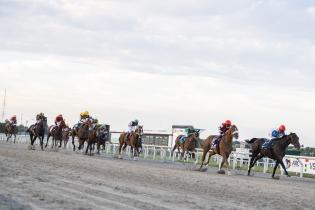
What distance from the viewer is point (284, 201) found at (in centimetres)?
1283

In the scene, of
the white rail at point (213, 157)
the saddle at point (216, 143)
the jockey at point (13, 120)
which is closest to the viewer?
the saddle at point (216, 143)

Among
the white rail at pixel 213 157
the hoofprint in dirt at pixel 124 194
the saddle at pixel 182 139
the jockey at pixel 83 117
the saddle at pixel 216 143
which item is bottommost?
the hoofprint in dirt at pixel 124 194

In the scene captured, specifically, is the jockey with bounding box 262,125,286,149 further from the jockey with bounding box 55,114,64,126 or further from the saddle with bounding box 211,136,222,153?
the jockey with bounding box 55,114,64,126

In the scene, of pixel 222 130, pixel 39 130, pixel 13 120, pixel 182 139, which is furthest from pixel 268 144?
pixel 13 120

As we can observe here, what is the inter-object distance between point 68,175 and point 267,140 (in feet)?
36.3

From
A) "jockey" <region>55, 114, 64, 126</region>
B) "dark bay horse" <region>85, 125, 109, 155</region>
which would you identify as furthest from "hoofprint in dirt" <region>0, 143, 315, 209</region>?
"jockey" <region>55, 114, 64, 126</region>

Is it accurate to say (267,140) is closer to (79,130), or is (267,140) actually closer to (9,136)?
(79,130)

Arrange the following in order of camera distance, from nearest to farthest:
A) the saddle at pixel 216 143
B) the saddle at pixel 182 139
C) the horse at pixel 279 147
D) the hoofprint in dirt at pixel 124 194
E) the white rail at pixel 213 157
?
the hoofprint in dirt at pixel 124 194 < the horse at pixel 279 147 < the saddle at pixel 216 143 < the white rail at pixel 213 157 < the saddle at pixel 182 139

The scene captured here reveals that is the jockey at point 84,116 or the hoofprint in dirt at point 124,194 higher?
the jockey at point 84,116

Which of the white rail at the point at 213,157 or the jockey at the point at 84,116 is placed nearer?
the white rail at the point at 213,157

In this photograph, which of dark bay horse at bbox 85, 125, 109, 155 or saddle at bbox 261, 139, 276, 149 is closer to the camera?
saddle at bbox 261, 139, 276, 149

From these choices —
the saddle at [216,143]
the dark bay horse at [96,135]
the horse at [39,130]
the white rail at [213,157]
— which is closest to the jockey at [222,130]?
the saddle at [216,143]

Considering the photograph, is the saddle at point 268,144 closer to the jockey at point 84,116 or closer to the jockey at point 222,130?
the jockey at point 222,130

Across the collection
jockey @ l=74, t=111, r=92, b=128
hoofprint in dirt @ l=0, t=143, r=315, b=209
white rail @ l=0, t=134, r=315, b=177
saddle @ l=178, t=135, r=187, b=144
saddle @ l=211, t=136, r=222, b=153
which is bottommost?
hoofprint in dirt @ l=0, t=143, r=315, b=209
